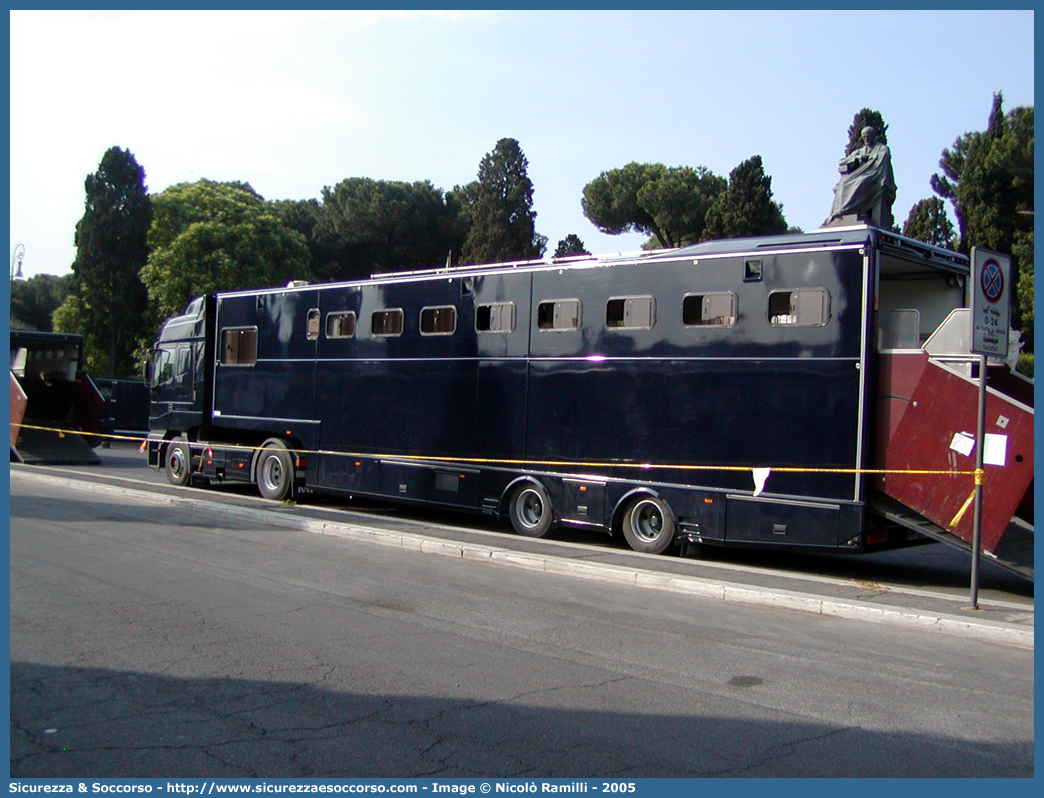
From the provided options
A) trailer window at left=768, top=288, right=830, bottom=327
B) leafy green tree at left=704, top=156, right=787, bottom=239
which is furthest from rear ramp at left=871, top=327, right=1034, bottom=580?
leafy green tree at left=704, top=156, right=787, bottom=239

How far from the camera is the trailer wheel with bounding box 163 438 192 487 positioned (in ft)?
65.3

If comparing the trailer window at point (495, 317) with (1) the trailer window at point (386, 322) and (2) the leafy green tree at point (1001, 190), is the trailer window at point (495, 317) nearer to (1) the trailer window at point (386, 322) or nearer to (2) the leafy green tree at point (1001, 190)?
(1) the trailer window at point (386, 322)

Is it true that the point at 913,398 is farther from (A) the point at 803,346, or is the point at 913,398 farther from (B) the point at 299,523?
(B) the point at 299,523

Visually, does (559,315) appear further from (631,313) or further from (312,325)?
(312,325)

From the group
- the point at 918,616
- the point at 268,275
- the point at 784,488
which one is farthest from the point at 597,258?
the point at 268,275

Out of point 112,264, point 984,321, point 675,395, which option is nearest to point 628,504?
point 675,395

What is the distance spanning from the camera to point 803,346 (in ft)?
35.7

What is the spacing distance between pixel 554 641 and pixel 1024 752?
11.4 feet

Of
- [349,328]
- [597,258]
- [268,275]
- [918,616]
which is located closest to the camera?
[918,616]

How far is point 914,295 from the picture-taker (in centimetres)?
1202

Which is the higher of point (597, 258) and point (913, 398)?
point (597, 258)

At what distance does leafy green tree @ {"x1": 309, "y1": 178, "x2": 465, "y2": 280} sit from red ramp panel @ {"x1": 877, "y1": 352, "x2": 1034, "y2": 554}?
5243cm

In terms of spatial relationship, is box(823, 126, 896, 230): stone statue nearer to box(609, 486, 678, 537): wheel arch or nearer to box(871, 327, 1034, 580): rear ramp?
box(871, 327, 1034, 580): rear ramp

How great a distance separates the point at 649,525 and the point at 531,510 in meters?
1.99
